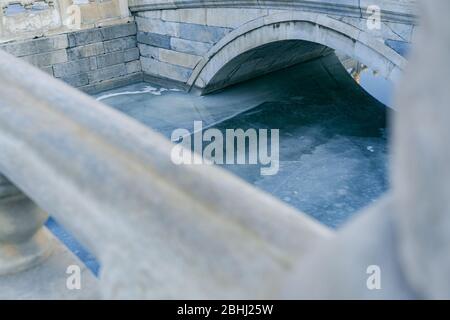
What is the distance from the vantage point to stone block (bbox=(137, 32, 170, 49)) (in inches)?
304

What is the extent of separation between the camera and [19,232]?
109cm

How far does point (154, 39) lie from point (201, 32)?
36.5 inches

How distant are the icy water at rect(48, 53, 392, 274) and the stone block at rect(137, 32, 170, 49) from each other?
0.63 metres

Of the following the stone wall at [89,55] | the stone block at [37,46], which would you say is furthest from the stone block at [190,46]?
the stone block at [37,46]

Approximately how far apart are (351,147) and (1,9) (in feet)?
14.5

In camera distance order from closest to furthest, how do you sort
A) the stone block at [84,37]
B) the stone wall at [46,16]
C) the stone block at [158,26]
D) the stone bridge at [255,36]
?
the stone bridge at [255,36] → the stone wall at [46,16] → the stone block at [84,37] → the stone block at [158,26]

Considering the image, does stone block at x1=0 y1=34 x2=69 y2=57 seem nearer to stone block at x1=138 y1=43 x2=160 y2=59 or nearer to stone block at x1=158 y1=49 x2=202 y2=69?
stone block at x1=138 y1=43 x2=160 y2=59

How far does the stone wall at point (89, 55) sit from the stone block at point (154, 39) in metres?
0.12

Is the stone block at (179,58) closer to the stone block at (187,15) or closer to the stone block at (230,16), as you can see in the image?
the stone block at (187,15)

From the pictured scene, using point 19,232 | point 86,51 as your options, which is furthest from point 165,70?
point 19,232

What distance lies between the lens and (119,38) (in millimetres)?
7871

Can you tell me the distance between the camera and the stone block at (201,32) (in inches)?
278

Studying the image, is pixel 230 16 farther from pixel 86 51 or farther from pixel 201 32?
pixel 86 51

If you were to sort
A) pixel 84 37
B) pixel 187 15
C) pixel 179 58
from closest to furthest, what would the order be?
pixel 187 15 → pixel 84 37 → pixel 179 58
